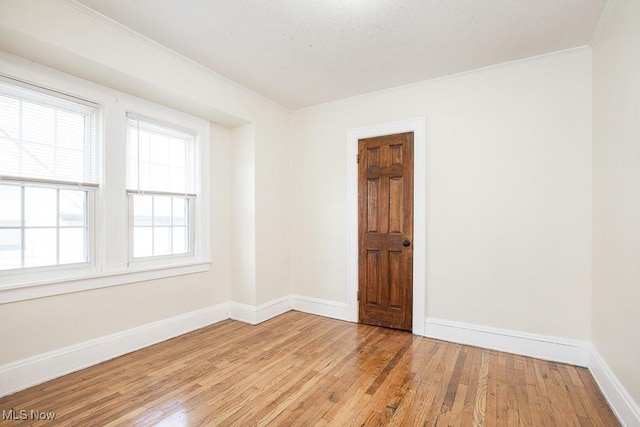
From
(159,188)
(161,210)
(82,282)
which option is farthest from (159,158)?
(82,282)

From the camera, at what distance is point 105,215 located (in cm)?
276

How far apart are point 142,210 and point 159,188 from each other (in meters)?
0.30

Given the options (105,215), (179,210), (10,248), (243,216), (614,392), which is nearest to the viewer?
(614,392)

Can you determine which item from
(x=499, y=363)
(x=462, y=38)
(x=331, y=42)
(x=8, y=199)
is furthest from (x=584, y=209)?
(x=8, y=199)

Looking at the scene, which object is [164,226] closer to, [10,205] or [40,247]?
[40,247]

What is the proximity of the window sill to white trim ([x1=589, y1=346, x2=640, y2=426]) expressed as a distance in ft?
12.3

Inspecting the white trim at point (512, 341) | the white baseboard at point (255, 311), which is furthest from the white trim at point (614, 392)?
the white baseboard at point (255, 311)

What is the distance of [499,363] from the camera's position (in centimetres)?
269

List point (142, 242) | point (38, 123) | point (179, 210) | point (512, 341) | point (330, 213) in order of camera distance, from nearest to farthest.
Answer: point (38, 123), point (512, 341), point (142, 242), point (179, 210), point (330, 213)

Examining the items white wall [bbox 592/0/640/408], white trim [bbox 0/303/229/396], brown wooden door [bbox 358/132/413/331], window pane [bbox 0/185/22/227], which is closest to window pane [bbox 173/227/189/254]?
white trim [bbox 0/303/229/396]

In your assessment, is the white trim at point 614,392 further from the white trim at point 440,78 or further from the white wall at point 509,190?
the white trim at point 440,78

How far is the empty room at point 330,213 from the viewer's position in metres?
2.11

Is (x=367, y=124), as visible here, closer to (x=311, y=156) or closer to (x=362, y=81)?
(x=362, y=81)

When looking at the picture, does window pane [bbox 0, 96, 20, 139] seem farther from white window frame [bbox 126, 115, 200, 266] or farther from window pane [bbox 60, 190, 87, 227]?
white window frame [bbox 126, 115, 200, 266]
